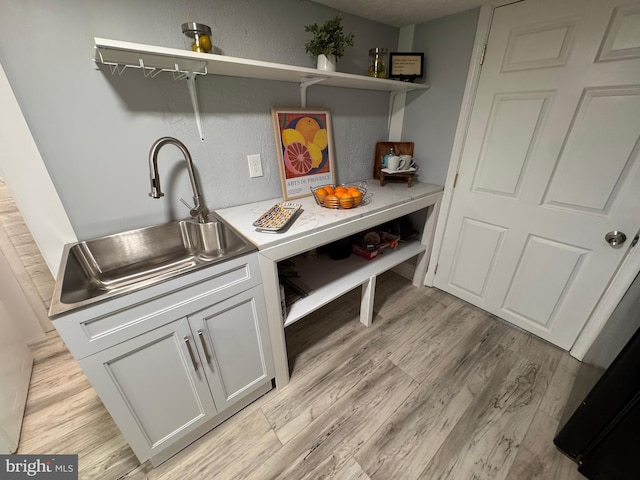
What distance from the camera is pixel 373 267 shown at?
175 centimetres

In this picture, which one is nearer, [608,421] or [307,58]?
[608,421]

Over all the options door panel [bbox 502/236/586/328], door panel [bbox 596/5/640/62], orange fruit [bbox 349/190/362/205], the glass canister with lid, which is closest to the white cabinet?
orange fruit [bbox 349/190/362/205]

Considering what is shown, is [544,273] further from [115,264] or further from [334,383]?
[115,264]

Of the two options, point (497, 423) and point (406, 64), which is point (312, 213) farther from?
point (497, 423)

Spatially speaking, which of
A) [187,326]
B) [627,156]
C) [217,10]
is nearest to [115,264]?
[187,326]

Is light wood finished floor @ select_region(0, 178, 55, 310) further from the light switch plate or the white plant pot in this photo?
the white plant pot

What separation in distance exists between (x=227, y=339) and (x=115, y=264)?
0.64 meters

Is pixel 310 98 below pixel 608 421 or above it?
above

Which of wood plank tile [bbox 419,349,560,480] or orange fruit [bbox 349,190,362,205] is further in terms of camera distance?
orange fruit [bbox 349,190,362,205]

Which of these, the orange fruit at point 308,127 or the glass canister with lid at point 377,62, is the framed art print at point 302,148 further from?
the glass canister with lid at point 377,62

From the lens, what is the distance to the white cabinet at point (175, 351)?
79 centimetres

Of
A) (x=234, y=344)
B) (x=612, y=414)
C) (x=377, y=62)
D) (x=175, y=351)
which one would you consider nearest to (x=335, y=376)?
(x=234, y=344)

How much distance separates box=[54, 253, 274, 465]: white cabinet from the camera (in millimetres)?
790

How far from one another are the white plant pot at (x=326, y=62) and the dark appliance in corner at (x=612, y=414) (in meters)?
1.69
